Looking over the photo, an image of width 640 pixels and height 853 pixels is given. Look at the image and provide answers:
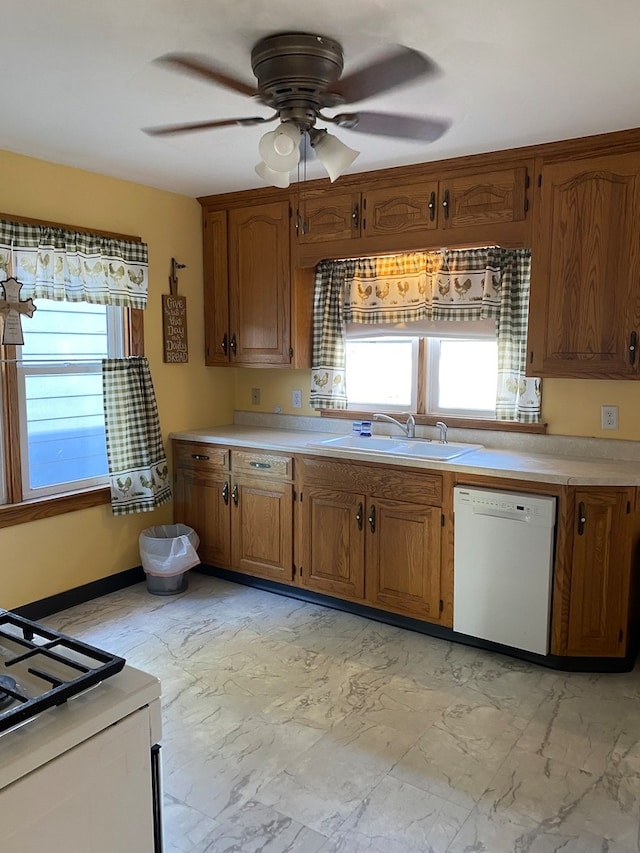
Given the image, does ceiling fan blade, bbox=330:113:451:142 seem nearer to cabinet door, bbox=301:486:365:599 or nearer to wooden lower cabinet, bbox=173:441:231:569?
cabinet door, bbox=301:486:365:599

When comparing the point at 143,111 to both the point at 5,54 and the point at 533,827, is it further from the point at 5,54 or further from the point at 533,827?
the point at 533,827

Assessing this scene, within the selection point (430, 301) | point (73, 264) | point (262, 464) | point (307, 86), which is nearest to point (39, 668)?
point (307, 86)

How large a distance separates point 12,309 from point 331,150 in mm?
1894

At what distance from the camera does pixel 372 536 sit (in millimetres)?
3426

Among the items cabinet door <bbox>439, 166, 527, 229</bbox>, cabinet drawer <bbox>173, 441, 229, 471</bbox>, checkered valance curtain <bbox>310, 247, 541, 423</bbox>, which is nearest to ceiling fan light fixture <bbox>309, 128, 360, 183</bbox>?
cabinet door <bbox>439, 166, 527, 229</bbox>

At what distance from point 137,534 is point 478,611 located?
6.93 feet

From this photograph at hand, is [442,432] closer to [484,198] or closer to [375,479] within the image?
[375,479]

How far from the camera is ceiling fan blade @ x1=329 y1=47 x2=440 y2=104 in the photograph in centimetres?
198

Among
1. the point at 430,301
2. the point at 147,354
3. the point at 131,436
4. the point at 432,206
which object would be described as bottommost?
the point at 131,436

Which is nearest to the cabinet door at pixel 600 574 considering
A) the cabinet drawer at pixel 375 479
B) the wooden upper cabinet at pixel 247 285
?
the cabinet drawer at pixel 375 479

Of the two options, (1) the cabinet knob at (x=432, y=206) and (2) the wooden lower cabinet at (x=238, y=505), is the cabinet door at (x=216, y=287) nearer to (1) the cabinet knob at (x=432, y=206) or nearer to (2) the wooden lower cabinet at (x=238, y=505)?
(2) the wooden lower cabinet at (x=238, y=505)

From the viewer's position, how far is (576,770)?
7.47 ft

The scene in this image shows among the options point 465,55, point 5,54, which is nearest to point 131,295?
point 5,54

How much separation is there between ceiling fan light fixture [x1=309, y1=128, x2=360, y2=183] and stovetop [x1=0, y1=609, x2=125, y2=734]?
166cm
